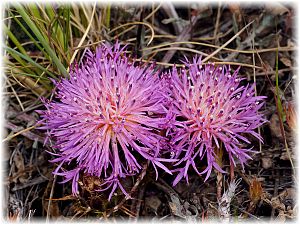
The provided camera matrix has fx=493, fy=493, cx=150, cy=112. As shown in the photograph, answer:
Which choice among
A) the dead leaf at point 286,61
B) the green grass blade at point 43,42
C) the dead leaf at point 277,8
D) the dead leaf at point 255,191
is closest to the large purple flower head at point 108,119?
the green grass blade at point 43,42

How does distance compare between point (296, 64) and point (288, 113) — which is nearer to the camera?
point (288, 113)

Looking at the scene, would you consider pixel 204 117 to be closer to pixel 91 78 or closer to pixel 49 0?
pixel 91 78

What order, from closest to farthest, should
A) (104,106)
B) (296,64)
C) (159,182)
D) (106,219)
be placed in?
(104,106) → (106,219) → (159,182) → (296,64)

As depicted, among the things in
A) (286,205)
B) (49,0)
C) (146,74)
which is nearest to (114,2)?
(49,0)

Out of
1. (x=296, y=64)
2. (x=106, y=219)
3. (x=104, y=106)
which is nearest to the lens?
(x=104, y=106)

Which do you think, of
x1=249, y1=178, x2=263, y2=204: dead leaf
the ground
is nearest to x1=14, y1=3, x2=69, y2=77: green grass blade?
the ground

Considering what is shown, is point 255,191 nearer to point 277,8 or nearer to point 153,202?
point 153,202

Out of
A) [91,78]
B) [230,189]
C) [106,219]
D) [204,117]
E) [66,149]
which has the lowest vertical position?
[106,219]

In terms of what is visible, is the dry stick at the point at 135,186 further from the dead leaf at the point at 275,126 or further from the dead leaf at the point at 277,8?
the dead leaf at the point at 277,8
